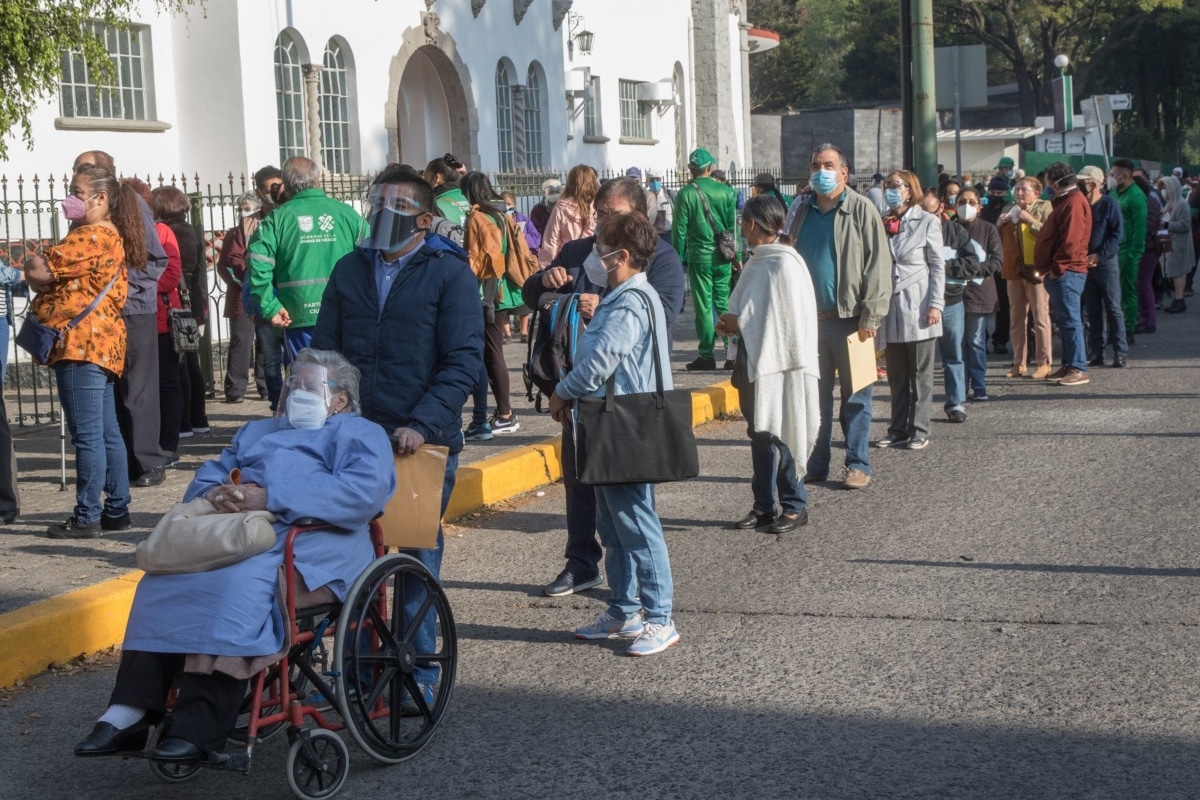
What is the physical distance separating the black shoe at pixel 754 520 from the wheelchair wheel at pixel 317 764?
3.83m

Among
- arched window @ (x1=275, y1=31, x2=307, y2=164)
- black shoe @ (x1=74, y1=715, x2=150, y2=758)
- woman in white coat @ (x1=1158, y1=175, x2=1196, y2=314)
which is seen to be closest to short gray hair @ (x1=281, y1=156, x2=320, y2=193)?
black shoe @ (x1=74, y1=715, x2=150, y2=758)

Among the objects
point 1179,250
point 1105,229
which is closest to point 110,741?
point 1105,229

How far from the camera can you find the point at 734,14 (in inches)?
1398

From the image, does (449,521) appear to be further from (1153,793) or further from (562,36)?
(562,36)

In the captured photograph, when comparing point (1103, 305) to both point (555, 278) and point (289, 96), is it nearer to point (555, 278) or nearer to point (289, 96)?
point (555, 278)

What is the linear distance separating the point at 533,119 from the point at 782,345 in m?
19.0

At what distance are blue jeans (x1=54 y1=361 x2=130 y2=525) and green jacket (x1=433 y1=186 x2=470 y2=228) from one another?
11.2 ft

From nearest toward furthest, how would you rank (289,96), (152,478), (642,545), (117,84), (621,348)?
1. (621,348)
2. (642,545)
3. (152,478)
4. (117,84)
5. (289,96)

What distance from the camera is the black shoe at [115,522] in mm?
7734

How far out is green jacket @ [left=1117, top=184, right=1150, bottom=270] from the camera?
1593 centimetres

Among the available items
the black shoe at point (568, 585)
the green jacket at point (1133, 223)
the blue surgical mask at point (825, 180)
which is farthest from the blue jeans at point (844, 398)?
the green jacket at point (1133, 223)

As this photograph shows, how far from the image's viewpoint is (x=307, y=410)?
484 cm

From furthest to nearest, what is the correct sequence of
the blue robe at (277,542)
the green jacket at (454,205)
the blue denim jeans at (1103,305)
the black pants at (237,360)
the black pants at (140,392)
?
the blue denim jeans at (1103,305) → the black pants at (237,360) → the green jacket at (454,205) → the black pants at (140,392) → the blue robe at (277,542)

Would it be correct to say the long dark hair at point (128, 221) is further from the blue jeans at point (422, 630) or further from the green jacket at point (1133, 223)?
the green jacket at point (1133, 223)
